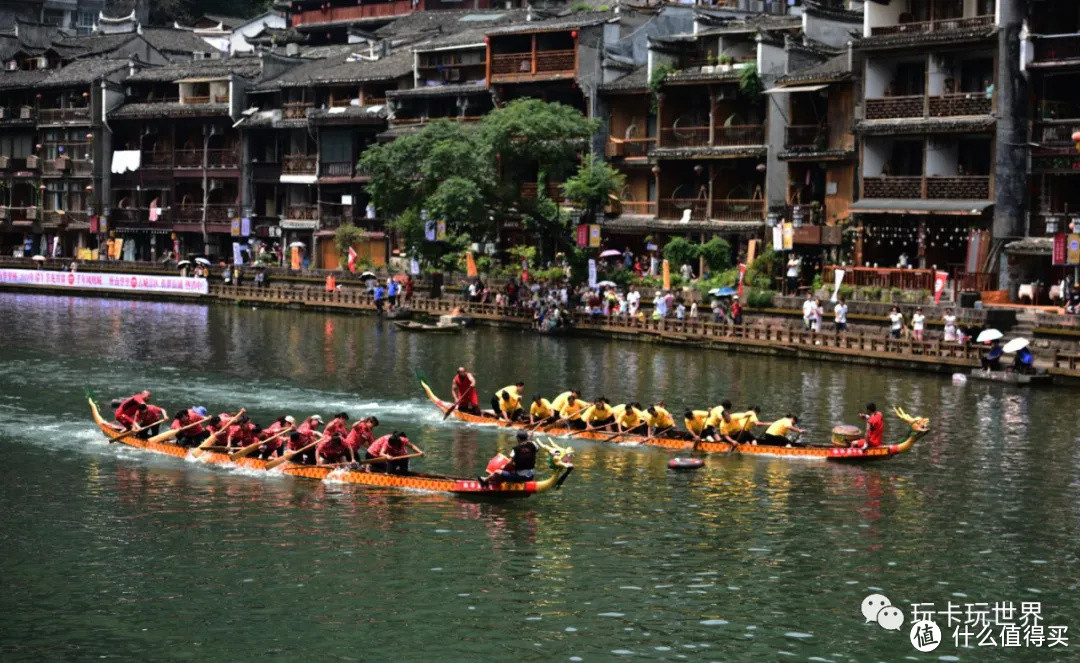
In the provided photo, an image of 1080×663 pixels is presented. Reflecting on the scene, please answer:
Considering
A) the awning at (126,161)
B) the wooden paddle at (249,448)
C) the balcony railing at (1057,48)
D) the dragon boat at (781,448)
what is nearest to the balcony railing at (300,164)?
the awning at (126,161)

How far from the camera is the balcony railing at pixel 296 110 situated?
10100 centimetres

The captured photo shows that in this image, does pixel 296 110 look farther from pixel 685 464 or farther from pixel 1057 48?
pixel 685 464

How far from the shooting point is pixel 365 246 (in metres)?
97.7

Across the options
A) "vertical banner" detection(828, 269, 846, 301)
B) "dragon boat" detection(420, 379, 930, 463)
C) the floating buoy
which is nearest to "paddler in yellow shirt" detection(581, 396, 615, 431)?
"dragon boat" detection(420, 379, 930, 463)

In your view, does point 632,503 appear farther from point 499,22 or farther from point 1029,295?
point 499,22

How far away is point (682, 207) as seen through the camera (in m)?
82.2

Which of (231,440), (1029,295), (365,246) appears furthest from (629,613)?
(365,246)

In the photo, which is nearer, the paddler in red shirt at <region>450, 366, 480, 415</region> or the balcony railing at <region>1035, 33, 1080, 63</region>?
the paddler in red shirt at <region>450, 366, 480, 415</region>

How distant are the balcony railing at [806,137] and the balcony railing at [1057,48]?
12600mm

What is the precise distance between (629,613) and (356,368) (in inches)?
1354

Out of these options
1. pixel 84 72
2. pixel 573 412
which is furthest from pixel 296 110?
pixel 573 412

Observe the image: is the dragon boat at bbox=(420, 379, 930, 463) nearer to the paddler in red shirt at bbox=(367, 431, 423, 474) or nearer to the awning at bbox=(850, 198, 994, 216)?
the paddler in red shirt at bbox=(367, 431, 423, 474)

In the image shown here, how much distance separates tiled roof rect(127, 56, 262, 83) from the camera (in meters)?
105

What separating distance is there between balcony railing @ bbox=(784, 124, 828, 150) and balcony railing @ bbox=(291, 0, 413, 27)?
47956 mm
